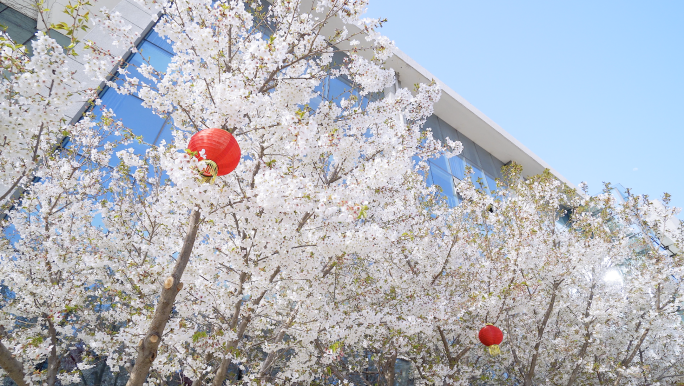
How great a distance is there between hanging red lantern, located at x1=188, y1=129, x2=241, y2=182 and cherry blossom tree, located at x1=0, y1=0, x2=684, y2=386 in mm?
185

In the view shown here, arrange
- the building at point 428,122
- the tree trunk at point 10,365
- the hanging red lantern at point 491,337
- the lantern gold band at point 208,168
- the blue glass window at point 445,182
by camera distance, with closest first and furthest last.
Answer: the tree trunk at point 10,365, the lantern gold band at point 208,168, the hanging red lantern at point 491,337, the building at point 428,122, the blue glass window at point 445,182

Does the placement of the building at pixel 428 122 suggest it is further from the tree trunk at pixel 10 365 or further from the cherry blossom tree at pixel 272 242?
the tree trunk at pixel 10 365

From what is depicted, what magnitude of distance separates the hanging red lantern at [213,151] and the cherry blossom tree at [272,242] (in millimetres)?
185

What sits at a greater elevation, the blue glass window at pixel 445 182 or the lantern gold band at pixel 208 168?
the blue glass window at pixel 445 182

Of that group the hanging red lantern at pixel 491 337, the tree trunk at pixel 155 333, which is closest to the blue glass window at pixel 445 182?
the hanging red lantern at pixel 491 337

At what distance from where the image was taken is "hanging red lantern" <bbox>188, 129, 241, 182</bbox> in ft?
10.4

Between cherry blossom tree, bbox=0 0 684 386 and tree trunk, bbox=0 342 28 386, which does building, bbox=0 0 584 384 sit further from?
tree trunk, bbox=0 342 28 386

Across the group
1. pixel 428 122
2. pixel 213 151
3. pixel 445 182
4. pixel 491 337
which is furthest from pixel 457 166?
pixel 213 151

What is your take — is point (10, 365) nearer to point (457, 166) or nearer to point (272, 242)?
point (272, 242)

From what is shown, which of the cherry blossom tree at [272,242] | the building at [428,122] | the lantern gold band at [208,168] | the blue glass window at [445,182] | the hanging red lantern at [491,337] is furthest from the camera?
the blue glass window at [445,182]

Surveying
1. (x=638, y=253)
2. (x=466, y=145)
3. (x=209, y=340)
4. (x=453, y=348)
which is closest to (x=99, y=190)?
(x=209, y=340)

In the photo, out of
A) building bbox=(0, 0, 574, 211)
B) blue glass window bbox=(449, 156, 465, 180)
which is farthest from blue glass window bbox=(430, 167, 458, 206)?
blue glass window bbox=(449, 156, 465, 180)

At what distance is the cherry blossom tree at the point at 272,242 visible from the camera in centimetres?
389

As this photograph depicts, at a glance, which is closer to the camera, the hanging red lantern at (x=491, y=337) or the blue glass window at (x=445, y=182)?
the hanging red lantern at (x=491, y=337)
